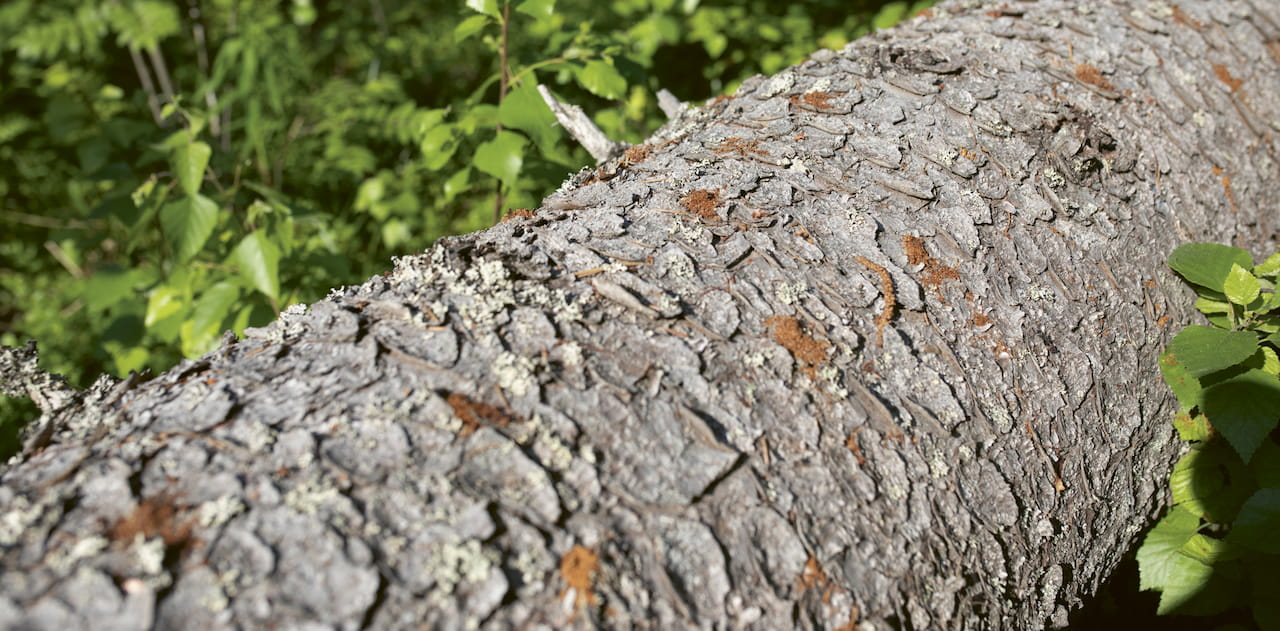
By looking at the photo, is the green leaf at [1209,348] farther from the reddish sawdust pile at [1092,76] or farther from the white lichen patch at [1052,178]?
the reddish sawdust pile at [1092,76]

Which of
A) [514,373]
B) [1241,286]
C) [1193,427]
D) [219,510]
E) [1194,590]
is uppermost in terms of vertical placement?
[219,510]

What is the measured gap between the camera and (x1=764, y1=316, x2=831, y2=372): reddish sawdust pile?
1.28m

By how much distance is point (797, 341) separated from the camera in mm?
1287

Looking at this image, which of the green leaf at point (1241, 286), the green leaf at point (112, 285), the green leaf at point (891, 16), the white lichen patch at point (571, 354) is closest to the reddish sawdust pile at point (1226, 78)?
the green leaf at point (1241, 286)

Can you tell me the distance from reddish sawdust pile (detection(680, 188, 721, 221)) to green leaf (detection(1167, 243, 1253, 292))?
123 centimetres

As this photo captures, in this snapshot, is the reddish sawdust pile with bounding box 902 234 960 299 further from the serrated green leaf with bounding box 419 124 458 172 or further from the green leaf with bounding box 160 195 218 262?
the green leaf with bounding box 160 195 218 262

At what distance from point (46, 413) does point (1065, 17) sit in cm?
284

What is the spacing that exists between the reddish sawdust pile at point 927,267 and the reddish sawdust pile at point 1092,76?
3.43 ft

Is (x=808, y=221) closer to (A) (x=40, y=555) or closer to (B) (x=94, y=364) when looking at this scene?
(A) (x=40, y=555)

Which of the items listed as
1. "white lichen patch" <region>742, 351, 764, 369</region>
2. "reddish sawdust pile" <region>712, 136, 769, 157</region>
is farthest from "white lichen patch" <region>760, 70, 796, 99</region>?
"white lichen patch" <region>742, 351, 764, 369</region>

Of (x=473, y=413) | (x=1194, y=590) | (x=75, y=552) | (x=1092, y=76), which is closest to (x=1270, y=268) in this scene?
(x=1092, y=76)

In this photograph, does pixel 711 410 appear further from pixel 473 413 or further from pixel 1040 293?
pixel 1040 293

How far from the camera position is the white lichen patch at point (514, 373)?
1.11m

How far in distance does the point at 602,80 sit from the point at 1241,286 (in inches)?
70.8
